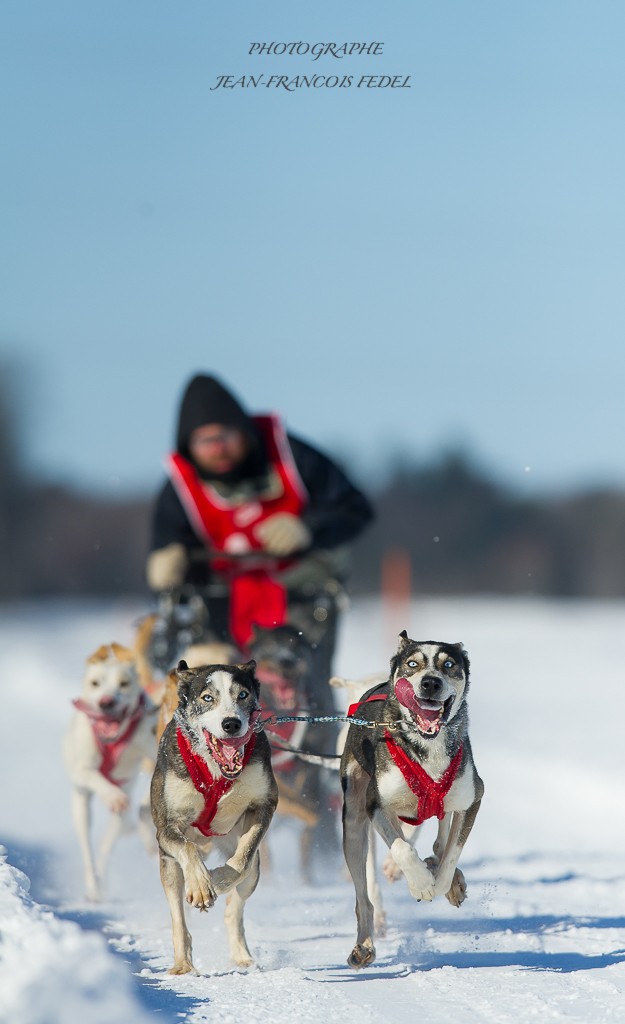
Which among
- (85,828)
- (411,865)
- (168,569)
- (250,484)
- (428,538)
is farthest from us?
(428,538)

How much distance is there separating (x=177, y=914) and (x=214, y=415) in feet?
9.13

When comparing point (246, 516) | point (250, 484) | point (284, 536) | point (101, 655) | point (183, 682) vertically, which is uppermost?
point (250, 484)

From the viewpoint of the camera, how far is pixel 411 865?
379 cm

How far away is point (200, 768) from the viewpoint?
13.0 ft

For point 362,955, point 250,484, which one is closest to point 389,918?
point 362,955

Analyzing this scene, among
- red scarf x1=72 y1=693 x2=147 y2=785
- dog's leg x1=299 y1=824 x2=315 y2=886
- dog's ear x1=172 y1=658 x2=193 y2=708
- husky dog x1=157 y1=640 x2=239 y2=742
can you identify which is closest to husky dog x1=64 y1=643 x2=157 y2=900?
red scarf x1=72 y1=693 x2=147 y2=785

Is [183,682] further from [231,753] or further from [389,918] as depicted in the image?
[389,918]

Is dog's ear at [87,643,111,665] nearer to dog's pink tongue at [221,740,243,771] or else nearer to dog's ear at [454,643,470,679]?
dog's pink tongue at [221,740,243,771]

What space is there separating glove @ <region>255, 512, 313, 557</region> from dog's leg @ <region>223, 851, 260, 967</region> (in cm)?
222

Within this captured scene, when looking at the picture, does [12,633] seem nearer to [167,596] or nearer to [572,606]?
[572,606]

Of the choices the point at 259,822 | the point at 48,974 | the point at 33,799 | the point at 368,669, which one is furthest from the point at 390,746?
the point at 368,669

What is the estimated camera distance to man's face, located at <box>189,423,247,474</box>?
20.9ft

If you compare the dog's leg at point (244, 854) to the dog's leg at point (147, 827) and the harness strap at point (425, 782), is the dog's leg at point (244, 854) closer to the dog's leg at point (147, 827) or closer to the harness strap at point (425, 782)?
the harness strap at point (425, 782)

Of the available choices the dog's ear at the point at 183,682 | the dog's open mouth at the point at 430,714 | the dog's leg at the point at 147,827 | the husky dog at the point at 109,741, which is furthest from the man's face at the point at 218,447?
the dog's open mouth at the point at 430,714
